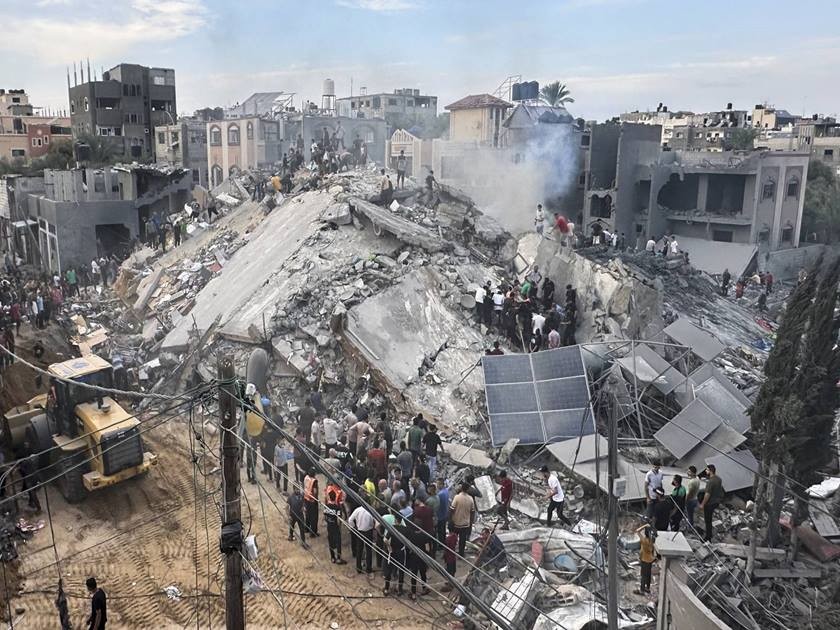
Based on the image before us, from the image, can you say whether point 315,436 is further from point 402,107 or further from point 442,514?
point 402,107

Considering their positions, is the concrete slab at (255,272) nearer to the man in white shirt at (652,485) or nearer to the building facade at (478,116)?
the man in white shirt at (652,485)

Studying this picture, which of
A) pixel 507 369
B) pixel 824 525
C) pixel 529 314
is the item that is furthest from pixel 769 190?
pixel 824 525

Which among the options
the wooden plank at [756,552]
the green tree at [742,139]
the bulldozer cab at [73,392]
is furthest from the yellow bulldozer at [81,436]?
the green tree at [742,139]

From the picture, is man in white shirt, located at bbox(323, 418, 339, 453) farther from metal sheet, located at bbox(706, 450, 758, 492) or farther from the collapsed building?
metal sheet, located at bbox(706, 450, 758, 492)

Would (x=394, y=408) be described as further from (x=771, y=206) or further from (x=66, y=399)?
(x=771, y=206)

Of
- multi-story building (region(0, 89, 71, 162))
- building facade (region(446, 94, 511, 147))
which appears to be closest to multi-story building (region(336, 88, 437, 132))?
building facade (region(446, 94, 511, 147))

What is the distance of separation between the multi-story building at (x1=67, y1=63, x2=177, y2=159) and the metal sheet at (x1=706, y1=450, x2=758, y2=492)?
2077 inches

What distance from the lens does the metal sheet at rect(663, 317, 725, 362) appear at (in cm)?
1429

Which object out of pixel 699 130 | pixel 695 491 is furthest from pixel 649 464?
pixel 699 130

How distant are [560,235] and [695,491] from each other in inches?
521

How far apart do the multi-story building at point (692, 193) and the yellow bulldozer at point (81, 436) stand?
32.0m

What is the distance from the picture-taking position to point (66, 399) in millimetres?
11289

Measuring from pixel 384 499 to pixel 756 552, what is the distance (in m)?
5.63

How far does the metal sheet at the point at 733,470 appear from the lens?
39.4 feet
